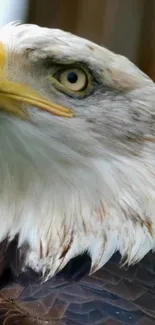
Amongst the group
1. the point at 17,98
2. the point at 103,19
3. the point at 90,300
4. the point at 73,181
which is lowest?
the point at 90,300

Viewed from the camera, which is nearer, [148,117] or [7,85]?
[7,85]

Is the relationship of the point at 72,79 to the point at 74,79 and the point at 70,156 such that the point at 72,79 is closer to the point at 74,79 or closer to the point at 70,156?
the point at 74,79

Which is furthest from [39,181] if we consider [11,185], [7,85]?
[7,85]

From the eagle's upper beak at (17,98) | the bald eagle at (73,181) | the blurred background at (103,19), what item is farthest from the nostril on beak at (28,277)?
the blurred background at (103,19)

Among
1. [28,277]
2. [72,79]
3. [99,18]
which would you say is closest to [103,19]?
[99,18]

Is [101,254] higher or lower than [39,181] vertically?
lower

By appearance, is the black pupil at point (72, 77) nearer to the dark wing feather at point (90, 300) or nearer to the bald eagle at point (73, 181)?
the bald eagle at point (73, 181)

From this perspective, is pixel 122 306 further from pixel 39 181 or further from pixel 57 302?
pixel 39 181

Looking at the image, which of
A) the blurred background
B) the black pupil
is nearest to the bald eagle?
the black pupil
